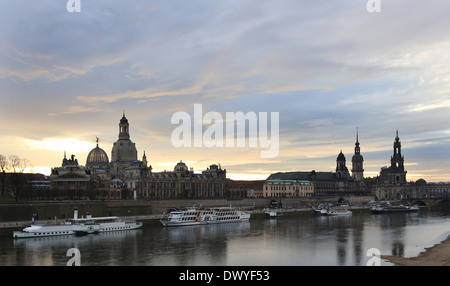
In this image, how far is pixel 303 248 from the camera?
58.6m

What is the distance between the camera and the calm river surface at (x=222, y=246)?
49531 mm

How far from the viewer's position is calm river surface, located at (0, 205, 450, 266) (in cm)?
4953

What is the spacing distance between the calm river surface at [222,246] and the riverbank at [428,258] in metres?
1.55

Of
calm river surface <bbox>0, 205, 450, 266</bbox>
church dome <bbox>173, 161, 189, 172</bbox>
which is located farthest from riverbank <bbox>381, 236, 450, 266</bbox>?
church dome <bbox>173, 161, 189, 172</bbox>

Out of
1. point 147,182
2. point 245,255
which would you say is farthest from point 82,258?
point 147,182

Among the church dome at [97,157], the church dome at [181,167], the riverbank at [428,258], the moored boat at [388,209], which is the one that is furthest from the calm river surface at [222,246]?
the church dome at [97,157]

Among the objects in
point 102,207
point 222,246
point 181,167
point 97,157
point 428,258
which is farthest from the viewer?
point 97,157

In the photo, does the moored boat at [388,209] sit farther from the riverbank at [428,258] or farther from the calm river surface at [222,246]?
the riverbank at [428,258]

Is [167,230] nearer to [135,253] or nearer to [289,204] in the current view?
[135,253]

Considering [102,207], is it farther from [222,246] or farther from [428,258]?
[428,258]

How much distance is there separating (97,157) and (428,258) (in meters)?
119

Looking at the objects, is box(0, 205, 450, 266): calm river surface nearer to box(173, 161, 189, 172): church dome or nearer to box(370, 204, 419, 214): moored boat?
box(370, 204, 419, 214): moored boat

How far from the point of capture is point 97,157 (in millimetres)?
153250

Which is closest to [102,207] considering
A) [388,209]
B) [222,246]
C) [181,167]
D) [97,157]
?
[222,246]
